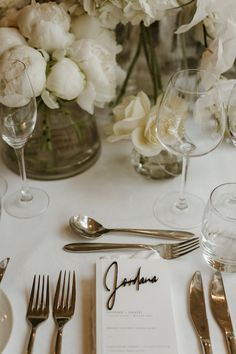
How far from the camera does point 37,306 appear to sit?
77 cm

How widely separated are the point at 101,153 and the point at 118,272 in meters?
0.41

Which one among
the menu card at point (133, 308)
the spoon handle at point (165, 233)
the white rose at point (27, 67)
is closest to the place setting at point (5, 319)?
the menu card at point (133, 308)

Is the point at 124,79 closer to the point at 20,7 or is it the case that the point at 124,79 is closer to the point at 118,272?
the point at 20,7

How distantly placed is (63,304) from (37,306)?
0.04m

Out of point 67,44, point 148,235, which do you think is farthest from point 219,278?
point 67,44

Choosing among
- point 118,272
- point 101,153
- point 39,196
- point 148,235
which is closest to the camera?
point 118,272

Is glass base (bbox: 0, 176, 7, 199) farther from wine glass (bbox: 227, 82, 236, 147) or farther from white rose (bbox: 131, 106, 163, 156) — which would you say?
wine glass (bbox: 227, 82, 236, 147)

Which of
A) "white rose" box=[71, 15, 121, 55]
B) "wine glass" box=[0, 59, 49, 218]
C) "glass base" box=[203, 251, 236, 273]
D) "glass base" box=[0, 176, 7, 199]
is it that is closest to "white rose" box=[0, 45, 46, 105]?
"wine glass" box=[0, 59, 49, 218]

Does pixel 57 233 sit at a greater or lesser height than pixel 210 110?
lesser

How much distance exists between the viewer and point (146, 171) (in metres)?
1.07

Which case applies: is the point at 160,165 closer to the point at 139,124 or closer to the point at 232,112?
the point at 139,124

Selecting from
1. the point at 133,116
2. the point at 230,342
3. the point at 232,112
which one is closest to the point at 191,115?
the point at 232,112

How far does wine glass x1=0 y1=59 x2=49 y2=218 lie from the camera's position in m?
0.87

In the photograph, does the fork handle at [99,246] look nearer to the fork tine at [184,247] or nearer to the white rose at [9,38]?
the fork tine at [184,247]
